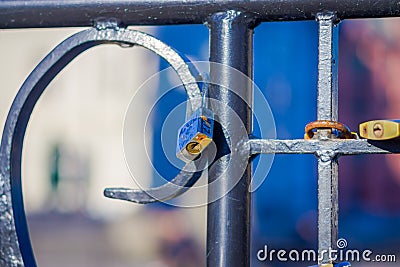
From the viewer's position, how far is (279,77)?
3.51m

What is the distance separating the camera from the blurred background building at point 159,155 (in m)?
3.38

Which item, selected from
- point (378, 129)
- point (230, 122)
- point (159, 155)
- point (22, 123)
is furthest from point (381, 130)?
point (159, 155)

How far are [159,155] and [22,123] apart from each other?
1.81 metres

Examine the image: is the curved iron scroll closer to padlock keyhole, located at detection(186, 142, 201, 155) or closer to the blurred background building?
padlock keyhole, located at detection(186, 142, 201, 155)

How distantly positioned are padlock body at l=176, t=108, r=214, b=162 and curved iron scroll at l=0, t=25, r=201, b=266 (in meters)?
0.05

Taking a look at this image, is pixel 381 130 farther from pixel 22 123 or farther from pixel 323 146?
pixel 22 123

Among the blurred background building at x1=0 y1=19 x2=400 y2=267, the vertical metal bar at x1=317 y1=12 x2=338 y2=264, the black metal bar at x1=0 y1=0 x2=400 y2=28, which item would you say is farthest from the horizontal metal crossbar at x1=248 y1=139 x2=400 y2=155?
the blurred background building at x1=0 y1=19 x2=400 y2=267

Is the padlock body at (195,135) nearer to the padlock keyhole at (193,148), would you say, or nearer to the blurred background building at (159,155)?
the padlock keyhole at (193,148)

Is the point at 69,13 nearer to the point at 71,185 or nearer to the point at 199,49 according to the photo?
the point at 199,49

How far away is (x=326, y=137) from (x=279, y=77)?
2931mm

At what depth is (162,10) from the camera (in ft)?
2.08

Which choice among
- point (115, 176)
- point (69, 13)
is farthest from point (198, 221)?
point (69, 13)

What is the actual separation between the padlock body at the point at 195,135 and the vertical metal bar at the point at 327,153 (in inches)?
3.8

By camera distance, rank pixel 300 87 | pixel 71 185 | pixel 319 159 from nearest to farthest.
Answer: pixel 319 159
pixel 300 87
pixel 71 185
